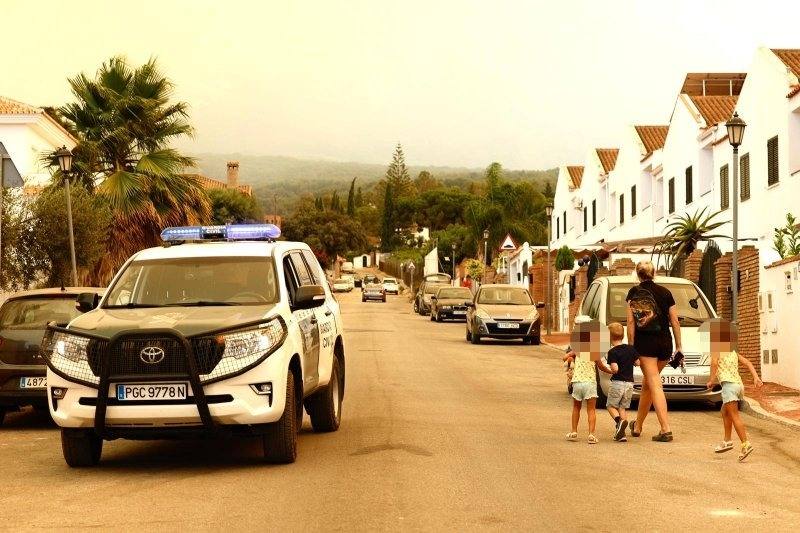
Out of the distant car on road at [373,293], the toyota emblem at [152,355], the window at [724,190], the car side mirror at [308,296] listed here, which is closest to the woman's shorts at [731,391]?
the car side mirror at [308,296]

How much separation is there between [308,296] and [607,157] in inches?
1913

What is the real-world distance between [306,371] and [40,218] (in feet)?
55.4

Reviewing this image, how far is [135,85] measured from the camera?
33.7 metres

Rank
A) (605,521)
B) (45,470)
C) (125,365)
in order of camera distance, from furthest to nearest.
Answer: (45,470) < (125,365) < (605,521)

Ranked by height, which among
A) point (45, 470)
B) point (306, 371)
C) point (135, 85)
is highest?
point (135, 85)

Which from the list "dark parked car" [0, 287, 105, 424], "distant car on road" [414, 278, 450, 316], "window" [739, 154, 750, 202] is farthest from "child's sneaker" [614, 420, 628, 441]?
"distant car on road" [414, 278, 450, 316]

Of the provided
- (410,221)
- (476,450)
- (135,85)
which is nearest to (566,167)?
(135,85)

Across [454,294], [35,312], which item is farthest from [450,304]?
[35,312]

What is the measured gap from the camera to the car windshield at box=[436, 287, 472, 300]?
5284 centimetres

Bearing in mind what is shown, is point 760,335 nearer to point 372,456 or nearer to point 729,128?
point 729,128

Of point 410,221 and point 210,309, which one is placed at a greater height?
point 410,221

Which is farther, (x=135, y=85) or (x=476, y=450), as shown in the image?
(x=135, y=85)

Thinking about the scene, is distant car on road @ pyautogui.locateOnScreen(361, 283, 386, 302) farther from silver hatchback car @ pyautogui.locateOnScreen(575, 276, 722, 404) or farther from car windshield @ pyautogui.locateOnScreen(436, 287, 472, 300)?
silver hatchback car @ pyautogui.locateOnScreen(575, 276, 722, 404)

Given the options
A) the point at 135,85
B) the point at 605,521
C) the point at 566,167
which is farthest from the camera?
the point at 566,167
